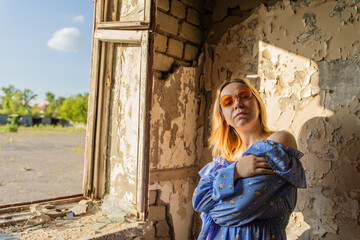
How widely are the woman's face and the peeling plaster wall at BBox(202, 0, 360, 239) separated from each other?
1.78ft

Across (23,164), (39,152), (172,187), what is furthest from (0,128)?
(172,187)

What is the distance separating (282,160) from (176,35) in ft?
5.05

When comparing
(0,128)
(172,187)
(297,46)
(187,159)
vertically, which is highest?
(297,46)

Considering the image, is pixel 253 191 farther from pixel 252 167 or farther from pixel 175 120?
pixel 175 120

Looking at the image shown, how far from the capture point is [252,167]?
3.52 ft

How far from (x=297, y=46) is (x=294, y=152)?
3.25ft

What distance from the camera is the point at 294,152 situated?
1.12 m

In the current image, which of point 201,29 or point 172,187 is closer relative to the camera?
point 172,187

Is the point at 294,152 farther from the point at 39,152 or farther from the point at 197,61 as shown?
the point at 39,152

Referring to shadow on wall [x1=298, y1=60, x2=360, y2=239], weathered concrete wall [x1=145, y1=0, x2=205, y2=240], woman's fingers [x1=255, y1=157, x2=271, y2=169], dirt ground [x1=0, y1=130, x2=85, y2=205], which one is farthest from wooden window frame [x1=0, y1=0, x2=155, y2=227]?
shadow on wall [x1=298, y1=60, x2=360, y2=239]

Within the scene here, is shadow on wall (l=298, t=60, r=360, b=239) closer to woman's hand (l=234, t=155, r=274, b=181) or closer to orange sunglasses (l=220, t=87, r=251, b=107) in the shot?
orange sunglasses (l=220, t=87, r=251, b=107)

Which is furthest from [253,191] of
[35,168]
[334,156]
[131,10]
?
[35,168]

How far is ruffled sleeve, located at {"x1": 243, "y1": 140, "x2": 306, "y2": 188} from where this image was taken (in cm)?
105

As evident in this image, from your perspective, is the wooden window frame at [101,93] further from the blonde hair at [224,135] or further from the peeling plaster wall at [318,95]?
the peeling plaster wall at [318,95]
